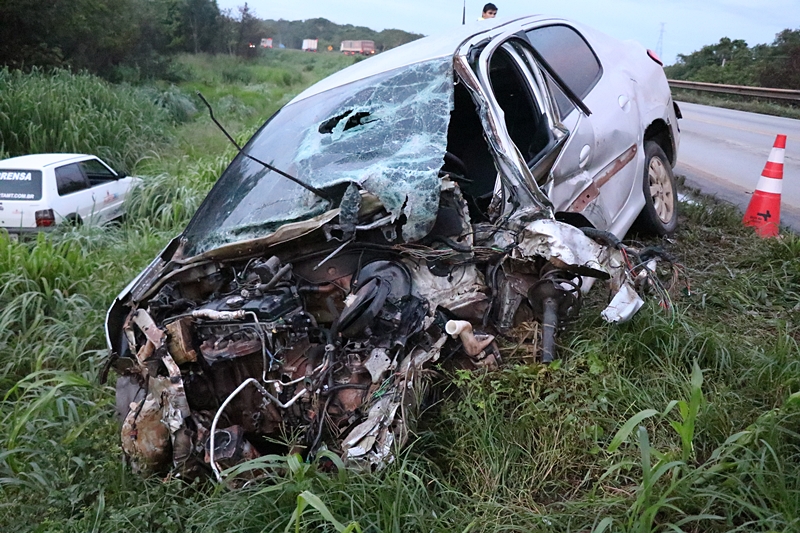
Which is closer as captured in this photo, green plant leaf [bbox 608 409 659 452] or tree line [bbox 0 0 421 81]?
green plant leaf [bbox 608 409 659 452]

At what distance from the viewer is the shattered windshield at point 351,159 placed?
8.77ft

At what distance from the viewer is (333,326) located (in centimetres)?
254

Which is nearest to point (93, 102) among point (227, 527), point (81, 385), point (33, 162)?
point (33, 162)

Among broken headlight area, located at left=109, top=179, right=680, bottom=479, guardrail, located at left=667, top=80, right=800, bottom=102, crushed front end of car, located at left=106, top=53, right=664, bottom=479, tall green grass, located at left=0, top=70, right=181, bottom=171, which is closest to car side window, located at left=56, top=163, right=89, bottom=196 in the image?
tall green grass, located at left=0, top=70, right=181, bottom=171

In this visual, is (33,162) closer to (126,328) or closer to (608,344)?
(126,328)

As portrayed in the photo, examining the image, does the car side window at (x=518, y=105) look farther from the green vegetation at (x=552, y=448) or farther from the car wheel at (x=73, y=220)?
the car wheel at (x=73, y=220)

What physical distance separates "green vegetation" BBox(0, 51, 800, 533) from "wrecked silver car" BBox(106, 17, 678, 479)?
16 cm

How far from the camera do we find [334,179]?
2.79 metres

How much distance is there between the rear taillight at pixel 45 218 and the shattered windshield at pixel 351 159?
150 inches

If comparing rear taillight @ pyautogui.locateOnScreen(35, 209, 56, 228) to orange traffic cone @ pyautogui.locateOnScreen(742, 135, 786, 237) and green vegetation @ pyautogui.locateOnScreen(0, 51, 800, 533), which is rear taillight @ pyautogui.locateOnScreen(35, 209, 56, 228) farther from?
orange traffic cone @ pyautogui.locateOnScreen(742, 135, 786, 237)

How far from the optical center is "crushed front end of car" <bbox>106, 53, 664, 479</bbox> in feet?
7.86

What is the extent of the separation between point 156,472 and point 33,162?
5722 mm

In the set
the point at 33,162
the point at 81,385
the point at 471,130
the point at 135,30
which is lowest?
the point at 81,385

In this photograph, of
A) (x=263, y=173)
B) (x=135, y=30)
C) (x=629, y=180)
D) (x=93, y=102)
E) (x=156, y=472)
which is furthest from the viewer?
(x=135, y=30)
